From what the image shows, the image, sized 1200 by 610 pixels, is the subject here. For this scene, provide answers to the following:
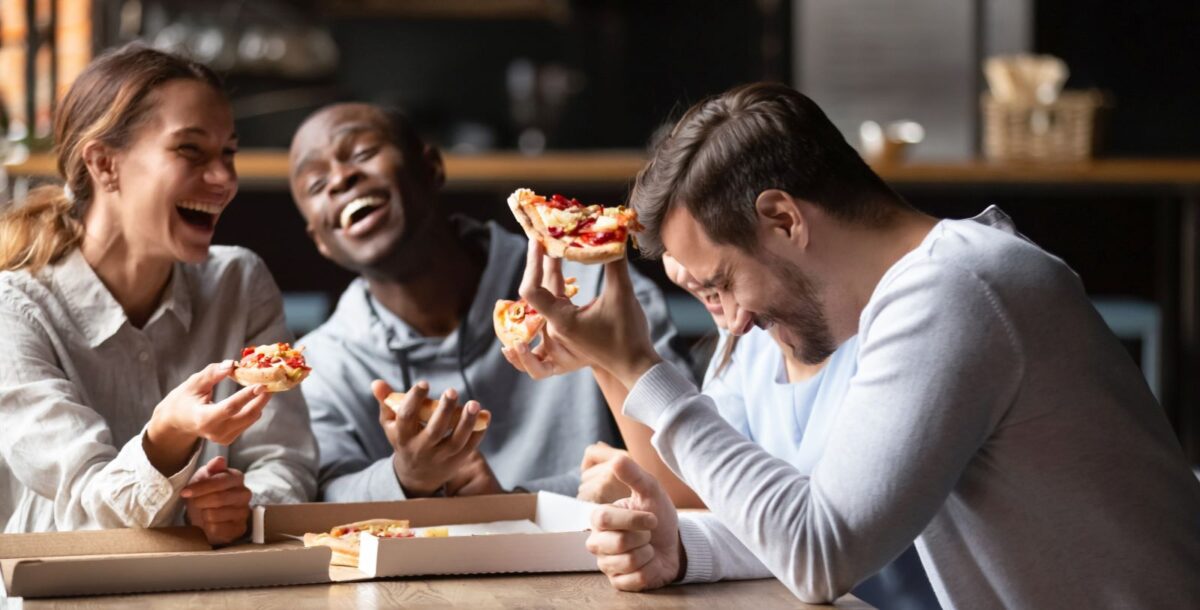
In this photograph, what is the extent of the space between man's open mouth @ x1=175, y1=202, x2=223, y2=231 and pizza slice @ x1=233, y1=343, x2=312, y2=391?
0.25 meters

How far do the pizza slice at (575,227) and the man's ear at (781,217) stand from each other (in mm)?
190

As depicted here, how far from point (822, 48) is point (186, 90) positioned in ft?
14.5

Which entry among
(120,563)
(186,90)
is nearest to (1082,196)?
(186,90)

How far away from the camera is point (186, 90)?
2160 millimetres

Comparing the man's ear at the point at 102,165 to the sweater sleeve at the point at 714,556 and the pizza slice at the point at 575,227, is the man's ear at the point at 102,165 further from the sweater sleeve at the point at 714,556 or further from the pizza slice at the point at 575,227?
the sweater sleeve at the point at 714,556

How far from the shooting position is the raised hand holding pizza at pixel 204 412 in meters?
1.77

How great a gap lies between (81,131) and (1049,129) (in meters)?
3.84

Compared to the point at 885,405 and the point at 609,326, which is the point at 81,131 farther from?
the point at 885,405

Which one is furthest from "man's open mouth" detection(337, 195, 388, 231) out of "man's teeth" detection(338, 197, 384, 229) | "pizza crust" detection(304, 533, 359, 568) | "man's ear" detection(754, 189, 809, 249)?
"man's ear" detection(754, 189, 809, 249)

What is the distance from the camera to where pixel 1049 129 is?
5203 millimetres

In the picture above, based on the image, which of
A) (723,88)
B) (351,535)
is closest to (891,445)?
(351,535)

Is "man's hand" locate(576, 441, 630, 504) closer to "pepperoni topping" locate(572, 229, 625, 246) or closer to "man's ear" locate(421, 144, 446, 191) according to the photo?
"pepperoni topping" locate(572, 229, 625, 246)

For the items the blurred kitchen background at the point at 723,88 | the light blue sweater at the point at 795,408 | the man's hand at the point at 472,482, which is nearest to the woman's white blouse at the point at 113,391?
the man's hand at the point at 472,482

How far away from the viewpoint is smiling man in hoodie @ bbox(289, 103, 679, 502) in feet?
8.68
